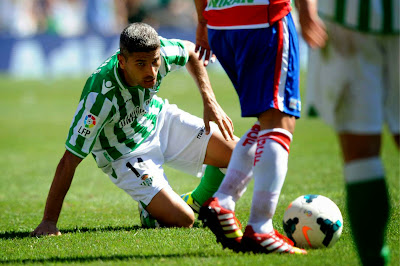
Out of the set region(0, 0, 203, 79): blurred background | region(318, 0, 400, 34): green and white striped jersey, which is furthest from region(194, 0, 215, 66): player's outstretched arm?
region(0, 0, 203, 79): blurred background

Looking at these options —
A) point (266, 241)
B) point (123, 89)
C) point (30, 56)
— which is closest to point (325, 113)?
point (266, 241)

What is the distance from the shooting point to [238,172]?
3.77 metres

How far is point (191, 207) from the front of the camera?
17.9ft

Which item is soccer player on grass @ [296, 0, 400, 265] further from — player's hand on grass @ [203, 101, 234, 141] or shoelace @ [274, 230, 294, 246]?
player's hand on grass @ [203, 101, 234, 141]

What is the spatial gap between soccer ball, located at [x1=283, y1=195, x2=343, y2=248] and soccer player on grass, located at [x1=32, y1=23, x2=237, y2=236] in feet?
2.65

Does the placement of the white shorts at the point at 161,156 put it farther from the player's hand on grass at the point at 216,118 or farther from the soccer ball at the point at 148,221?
the player's hand on grass at the point at 216,118

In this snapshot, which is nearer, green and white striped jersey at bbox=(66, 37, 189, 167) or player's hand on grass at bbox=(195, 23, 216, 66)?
player's hand on grass at bbox=(195, 23, 216, 66)

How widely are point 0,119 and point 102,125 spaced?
36.4 ft

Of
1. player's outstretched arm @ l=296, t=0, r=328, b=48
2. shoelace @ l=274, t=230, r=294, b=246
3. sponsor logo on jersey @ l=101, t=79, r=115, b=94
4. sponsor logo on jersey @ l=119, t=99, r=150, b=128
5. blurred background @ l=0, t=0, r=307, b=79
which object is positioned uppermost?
player's outstretched arm @ l=296, t=0, r=328, b=48

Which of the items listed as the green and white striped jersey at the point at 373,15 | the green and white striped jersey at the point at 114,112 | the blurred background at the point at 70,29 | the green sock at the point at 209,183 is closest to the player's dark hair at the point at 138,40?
the green and white striped jersey at the point at 114,112

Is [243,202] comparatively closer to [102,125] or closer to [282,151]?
[102,125]

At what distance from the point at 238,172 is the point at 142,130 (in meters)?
1.71

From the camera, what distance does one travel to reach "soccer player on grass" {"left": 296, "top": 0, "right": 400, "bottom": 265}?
2.86 metres

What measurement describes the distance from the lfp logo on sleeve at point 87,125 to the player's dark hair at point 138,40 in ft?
1.72
